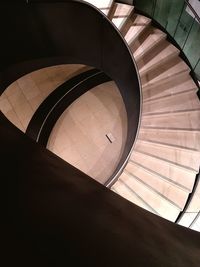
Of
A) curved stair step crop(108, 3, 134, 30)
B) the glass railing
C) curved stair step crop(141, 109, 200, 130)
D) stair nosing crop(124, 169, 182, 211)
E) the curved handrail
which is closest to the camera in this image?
the curved handrail

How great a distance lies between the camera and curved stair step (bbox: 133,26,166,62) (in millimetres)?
6820

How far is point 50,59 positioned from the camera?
648 cm

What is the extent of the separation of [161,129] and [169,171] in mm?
881

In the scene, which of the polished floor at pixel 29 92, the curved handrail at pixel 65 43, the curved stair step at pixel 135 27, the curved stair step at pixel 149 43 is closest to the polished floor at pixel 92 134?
the polished floor at pixel 29 92

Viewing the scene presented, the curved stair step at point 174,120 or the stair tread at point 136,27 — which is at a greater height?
the stair tread at point 136,27

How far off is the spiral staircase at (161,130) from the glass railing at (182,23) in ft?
0.90

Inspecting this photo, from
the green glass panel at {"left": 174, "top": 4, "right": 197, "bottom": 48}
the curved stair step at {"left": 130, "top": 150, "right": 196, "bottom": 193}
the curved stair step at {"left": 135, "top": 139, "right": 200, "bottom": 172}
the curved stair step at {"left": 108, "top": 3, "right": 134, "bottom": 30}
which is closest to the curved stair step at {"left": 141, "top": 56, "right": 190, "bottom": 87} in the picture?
the green glass panel at {"left": 174, "top": 4, "right": 197, "bottom": 48}

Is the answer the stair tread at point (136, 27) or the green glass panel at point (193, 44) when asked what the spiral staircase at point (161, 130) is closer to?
the stair tread at point (136, 27)

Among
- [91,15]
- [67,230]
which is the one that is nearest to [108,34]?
[91,15]

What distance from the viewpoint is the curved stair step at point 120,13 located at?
6.93m

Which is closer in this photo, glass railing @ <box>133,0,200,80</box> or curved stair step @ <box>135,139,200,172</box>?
curved stair step @ <box>135,139,200,172</box>

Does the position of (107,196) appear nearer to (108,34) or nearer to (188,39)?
(108,34)

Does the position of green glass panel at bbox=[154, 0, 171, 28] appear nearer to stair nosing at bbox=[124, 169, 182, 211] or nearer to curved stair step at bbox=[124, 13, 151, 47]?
curved stair step at bbox=[124, 13, 151, 47]

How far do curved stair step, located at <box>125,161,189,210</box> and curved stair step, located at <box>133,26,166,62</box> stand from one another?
8.53 feet
